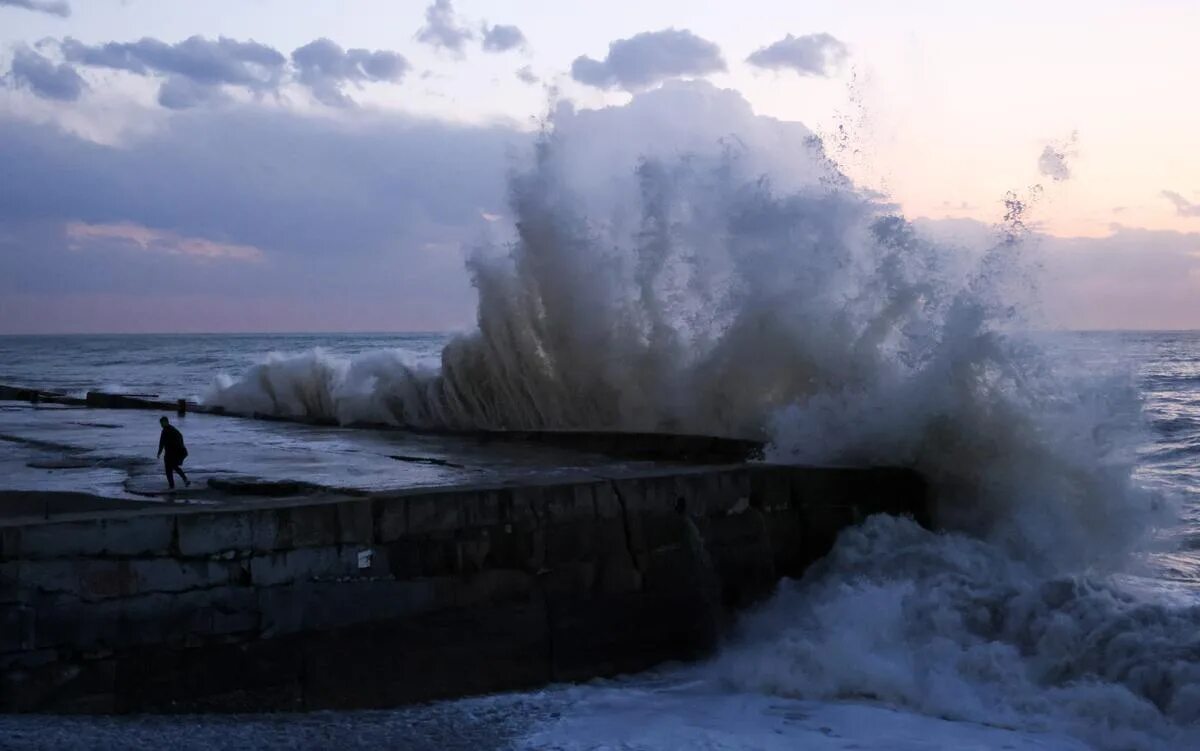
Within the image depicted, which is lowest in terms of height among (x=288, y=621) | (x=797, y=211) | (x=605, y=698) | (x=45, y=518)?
(x=605, y=698)

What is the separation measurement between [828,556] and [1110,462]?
3269 mm

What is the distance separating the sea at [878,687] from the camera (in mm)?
5633

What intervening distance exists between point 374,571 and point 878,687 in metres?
3.06

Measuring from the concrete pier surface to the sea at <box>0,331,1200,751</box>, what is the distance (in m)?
0.19

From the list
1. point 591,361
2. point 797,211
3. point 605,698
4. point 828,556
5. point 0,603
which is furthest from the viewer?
point 591,361

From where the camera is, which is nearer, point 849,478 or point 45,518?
point 45,518

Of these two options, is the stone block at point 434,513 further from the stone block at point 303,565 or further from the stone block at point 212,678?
the stone block at point 212,678

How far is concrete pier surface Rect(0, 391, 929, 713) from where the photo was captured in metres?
5.45

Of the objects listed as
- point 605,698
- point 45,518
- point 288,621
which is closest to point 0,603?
point 45,518

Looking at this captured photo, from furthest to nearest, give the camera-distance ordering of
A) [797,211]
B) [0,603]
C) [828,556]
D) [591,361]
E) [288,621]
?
[591,361]
[797,211]
[828,556]
[288,621]
[0,603]

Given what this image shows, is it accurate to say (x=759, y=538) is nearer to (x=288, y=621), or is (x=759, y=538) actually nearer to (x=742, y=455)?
(x=742, y=455)

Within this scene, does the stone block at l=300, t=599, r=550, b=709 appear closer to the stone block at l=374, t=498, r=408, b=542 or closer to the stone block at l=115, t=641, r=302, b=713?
the stone block at l=115, t=641, r=302, b=713

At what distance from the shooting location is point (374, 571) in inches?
247

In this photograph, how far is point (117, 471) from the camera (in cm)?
877
